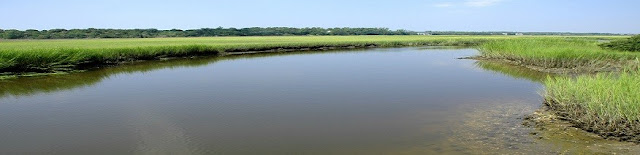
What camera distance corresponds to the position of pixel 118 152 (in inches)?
249

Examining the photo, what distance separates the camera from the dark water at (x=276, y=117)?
663cm

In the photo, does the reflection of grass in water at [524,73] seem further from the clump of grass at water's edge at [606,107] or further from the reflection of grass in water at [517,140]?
the reflection of grass in water at [517,140]

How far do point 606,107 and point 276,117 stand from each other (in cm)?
545

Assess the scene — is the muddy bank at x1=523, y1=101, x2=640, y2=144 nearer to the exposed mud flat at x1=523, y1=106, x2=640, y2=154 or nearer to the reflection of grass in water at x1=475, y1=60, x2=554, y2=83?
the exposed mud flat at x1=523, y1=106, x2=640, y2=154

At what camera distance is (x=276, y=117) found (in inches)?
344

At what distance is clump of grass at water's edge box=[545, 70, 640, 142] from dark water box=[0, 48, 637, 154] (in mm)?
350

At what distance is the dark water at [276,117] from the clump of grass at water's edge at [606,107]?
35 centimetres

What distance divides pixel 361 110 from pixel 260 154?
3.74 metres

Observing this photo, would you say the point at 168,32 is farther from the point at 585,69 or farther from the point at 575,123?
the point at 575,123

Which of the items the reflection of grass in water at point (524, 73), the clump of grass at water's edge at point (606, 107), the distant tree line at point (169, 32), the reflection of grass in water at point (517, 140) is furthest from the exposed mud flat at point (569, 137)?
the distant tree line at point (169, 32)

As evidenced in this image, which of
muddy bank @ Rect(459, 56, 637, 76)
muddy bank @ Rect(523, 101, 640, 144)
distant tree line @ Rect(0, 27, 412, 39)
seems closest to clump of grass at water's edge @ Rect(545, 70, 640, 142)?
muddy bank @ Rect(523, 101, 640, 144)

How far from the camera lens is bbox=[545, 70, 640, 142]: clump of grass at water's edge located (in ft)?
21.4

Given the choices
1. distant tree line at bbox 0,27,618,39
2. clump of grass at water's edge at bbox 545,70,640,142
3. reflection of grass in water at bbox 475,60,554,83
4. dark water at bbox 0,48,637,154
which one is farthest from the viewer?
distant tree line at bbox 0,27,618,39

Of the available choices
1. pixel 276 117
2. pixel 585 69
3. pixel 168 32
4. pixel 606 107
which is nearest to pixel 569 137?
pixel 606 107
